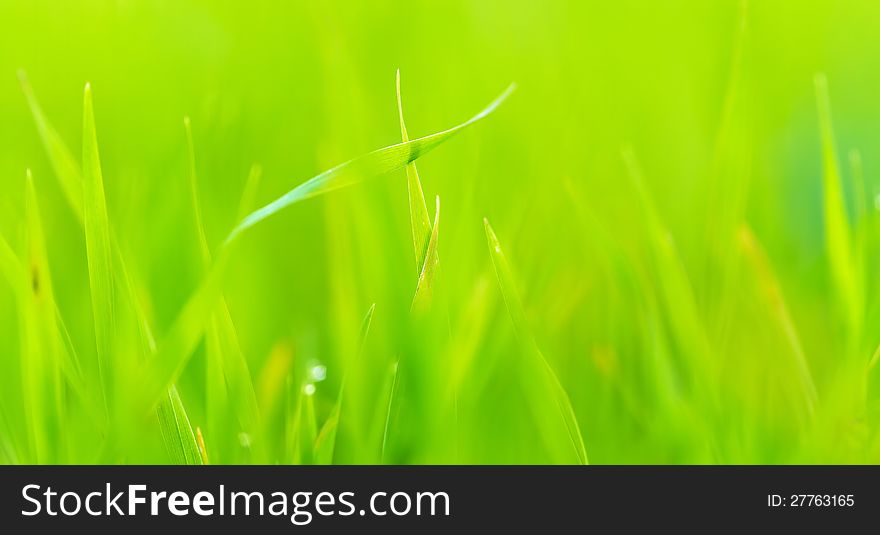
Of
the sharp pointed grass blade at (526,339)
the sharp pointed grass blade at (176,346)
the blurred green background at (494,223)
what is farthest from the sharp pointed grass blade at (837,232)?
the sharp pointed grass blade at (176,346)

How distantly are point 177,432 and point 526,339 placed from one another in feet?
0.64

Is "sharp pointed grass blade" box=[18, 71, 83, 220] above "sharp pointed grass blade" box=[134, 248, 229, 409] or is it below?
above

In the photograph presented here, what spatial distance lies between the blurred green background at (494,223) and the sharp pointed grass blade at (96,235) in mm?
59

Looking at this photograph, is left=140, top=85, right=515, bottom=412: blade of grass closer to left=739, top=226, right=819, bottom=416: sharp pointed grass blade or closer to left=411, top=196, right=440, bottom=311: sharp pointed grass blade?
left=411, top=196, right=440, bottom=311: sharp pointed grass blade

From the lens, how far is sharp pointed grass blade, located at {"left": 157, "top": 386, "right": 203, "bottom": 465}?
1.42 feet

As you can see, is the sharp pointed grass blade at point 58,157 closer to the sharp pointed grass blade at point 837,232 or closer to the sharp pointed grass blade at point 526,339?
the sharp pointed grass blade at point 526,339

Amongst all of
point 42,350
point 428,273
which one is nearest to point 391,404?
point 428,273

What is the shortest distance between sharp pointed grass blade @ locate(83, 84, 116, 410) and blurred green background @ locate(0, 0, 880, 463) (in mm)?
59

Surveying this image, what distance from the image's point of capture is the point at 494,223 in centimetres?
71

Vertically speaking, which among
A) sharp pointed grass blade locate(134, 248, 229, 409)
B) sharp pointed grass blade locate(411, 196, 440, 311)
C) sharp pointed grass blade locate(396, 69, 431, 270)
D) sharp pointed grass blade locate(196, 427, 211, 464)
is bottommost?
sharp pointed grass blade locate(196, 427, 211, 464)

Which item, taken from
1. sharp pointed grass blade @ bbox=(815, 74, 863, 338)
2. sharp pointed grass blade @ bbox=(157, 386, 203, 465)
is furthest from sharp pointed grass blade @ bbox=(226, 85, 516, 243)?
sharp pointed grass blade @ bbox=(815, 74, 863, 338)

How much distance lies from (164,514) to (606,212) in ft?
1.48

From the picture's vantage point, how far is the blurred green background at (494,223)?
51cm

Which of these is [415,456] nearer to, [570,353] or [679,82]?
[570,353]
